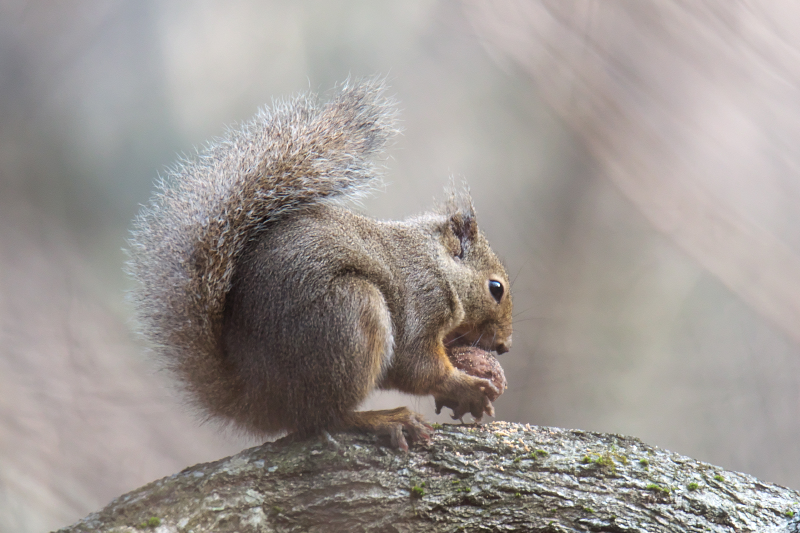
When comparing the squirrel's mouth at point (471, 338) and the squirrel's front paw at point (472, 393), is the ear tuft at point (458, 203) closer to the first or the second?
the squirrel's mouth at point (471, 338)

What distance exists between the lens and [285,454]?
155 cm

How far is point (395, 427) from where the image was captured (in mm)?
1606

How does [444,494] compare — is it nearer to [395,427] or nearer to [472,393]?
[395,427]

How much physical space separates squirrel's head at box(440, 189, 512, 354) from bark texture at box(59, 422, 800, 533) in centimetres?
70

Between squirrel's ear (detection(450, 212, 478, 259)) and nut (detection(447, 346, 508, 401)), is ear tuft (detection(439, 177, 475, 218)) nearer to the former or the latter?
squirrel's ear (detection(450, 212, 478, 259))

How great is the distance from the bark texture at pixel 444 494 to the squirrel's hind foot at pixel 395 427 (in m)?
0.03

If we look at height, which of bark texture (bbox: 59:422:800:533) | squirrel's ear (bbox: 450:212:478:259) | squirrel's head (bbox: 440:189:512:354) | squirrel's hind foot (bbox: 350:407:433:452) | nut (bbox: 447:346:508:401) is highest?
squirrel's ear (bbox: 450:212:478:259)

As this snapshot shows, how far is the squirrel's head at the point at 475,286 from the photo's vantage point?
87.1 inches

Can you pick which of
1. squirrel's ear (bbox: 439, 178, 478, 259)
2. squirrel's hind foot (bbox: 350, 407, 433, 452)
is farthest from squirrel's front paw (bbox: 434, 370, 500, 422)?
squirrel's ear (bbox: 439, 178, 478, 259)

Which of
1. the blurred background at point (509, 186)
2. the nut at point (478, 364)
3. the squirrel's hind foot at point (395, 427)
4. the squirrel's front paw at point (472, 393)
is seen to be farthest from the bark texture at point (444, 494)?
the blurred background at point (509, 186)

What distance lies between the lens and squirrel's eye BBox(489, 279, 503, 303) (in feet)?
7.55

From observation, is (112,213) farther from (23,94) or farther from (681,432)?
(681,432)

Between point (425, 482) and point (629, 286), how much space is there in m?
2.23

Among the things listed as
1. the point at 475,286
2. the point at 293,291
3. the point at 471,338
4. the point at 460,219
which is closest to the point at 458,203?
the point at 460,219
